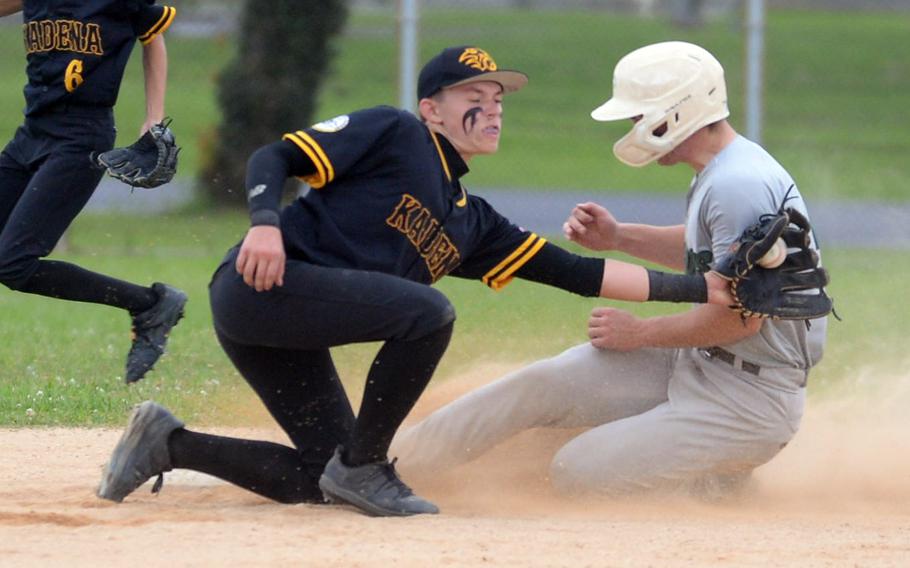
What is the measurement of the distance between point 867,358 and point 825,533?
3.75 m

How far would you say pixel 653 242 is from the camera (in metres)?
5.41

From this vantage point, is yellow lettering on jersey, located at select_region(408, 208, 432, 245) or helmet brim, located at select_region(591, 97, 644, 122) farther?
helmet brim, located at select_region(591, 97, 644, 122)

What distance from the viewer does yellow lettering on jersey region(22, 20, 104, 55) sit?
582cm

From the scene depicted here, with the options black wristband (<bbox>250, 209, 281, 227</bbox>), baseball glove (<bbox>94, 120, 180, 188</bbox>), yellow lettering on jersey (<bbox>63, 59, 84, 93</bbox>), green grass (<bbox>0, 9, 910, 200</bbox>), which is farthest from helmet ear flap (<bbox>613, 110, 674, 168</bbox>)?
green grass (<bbox>0, 9, 910, 200</bbox>)

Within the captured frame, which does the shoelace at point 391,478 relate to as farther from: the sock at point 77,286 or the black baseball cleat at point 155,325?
the sock at point 77,286

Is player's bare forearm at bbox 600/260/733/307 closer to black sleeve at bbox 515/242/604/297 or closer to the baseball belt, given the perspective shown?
black sleeve at bbox 515/242/604/297

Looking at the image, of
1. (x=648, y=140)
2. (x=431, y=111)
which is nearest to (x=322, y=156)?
(x=431, y=111)

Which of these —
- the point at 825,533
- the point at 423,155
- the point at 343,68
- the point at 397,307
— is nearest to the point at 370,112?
the point at 423,155

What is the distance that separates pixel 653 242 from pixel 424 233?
4.09 feet

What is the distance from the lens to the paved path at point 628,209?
1351 centimetres

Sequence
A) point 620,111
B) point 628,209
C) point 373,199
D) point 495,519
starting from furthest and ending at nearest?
point 628,209 < point 620,111 < point 495,519 < point 373,199

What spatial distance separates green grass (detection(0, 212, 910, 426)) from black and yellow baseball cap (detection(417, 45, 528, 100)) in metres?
2.04

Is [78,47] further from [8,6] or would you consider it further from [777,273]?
[777,273]

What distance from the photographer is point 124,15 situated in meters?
6.00
